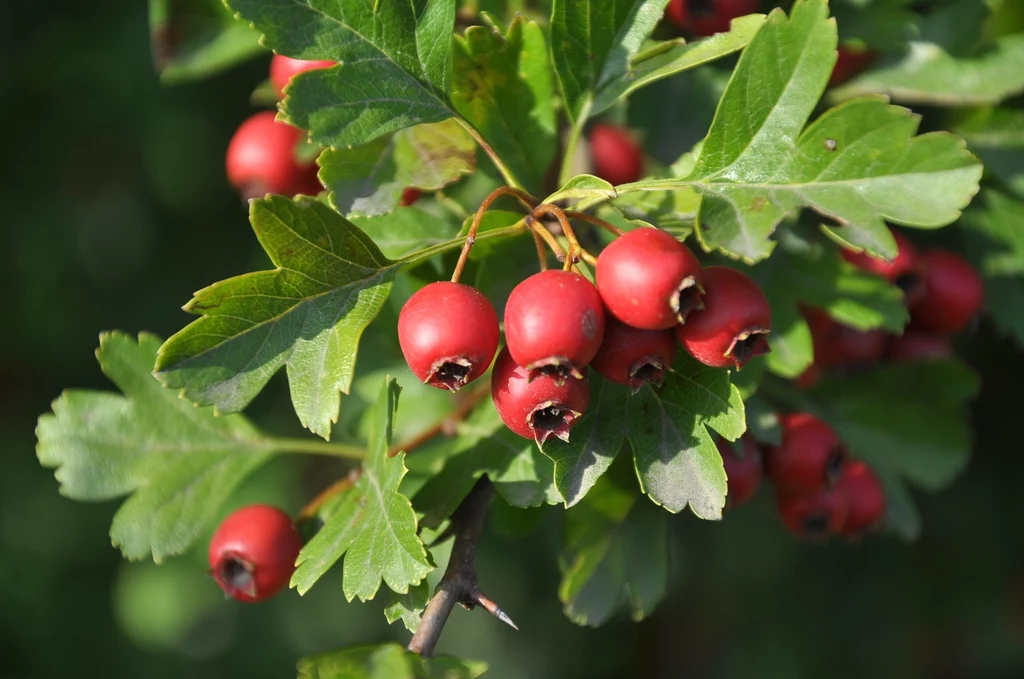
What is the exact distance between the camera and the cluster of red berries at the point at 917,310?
1727 mm

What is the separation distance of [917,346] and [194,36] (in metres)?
1.60

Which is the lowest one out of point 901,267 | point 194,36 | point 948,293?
point 948,293

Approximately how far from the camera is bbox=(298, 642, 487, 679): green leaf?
988mm

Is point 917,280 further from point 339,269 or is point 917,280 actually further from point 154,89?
point 154,89

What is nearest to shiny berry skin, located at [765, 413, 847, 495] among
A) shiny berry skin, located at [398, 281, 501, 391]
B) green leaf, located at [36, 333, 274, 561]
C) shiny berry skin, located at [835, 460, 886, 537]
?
shiny berry skin, located at [835, 460, 886, 537]

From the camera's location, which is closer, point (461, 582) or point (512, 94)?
point (461, 582)

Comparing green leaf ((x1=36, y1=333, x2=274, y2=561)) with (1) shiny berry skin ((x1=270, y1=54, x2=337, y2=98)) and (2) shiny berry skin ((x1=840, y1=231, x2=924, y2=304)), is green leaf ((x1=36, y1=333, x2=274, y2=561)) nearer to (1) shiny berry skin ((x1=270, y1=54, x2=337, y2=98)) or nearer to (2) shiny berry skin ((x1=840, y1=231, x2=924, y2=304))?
(1) shiny berry skin ((x1=270, y1=54, x2=337, y2=98))

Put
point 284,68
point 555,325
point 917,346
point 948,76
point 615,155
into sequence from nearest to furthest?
point 555,325 → point 284,68 → point 948,76 → point 917,346 → point 615,155

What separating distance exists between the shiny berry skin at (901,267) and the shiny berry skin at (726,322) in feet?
2.40

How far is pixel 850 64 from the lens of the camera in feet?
5.61

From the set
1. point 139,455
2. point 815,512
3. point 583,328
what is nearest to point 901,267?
point 815,512

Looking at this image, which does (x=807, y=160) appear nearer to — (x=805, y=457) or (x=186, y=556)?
(x=805, y=457)

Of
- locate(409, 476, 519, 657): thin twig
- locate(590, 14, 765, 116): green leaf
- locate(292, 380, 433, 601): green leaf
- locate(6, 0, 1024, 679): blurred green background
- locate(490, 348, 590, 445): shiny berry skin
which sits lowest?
locate(6, 0, 1024, 679): blurred green background

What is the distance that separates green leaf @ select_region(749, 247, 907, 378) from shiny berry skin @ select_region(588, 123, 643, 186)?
520 mm
